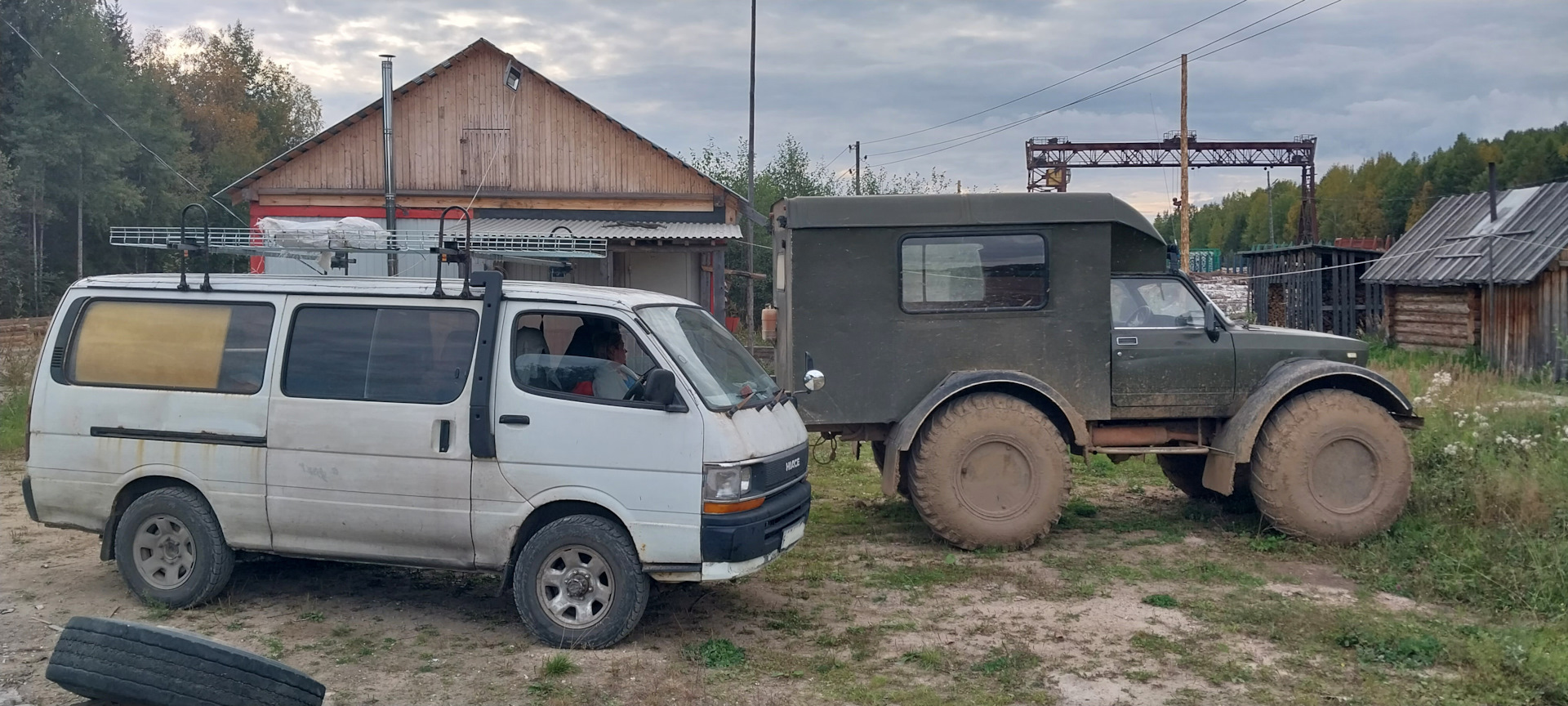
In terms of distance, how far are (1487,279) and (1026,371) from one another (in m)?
16.1

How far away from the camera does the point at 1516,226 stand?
21344 mm

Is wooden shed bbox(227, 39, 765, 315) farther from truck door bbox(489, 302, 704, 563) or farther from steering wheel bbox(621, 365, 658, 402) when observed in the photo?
steering wheel bbox(621, 365, 658, 402)

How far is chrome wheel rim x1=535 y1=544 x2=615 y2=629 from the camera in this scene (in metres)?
5.95

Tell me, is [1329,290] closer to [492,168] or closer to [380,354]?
[492,168]

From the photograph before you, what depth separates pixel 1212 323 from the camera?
8.59 m

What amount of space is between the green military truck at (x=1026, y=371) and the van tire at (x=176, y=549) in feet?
13.2

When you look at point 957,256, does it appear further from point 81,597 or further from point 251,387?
point 81,597

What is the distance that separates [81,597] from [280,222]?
8.55 feet

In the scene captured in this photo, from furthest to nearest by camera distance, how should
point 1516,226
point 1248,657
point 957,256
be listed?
point 1516,226 < point 957,256 < point 1248,657

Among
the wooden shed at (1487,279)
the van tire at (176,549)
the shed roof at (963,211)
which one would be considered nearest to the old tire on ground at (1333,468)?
the shed roof at (963,211)

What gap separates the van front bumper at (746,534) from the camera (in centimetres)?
578

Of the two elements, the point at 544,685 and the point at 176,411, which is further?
the point at 176,411

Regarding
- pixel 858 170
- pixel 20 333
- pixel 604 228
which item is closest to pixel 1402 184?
pixel 858 170

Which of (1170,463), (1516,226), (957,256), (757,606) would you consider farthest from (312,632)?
(1516,226)
